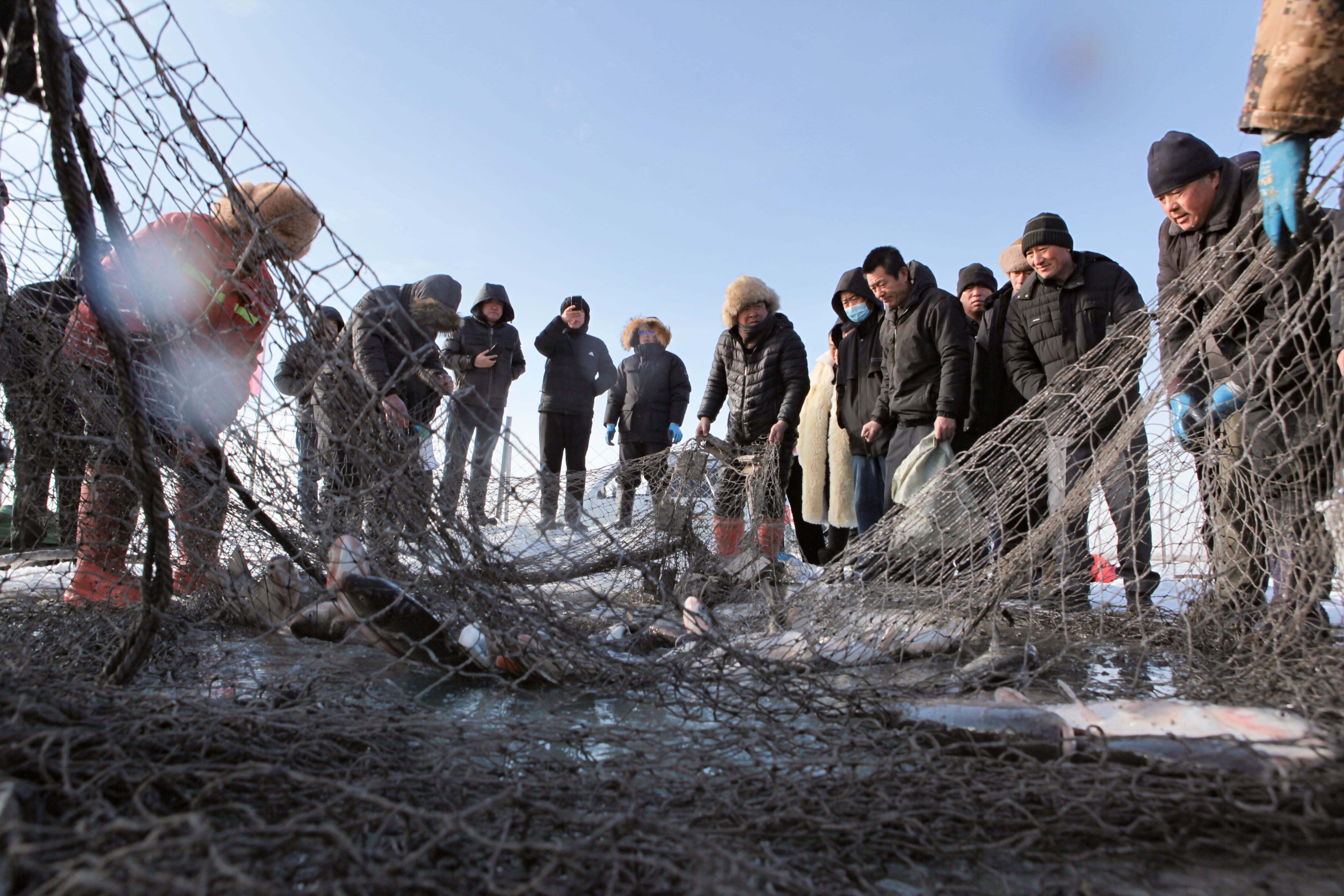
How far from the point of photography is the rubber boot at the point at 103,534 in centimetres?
293

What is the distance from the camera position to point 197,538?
3016mm

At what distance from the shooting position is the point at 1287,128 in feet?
6.72

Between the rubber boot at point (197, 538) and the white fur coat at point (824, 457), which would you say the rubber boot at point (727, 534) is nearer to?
the white fur coat at point (824, 457)

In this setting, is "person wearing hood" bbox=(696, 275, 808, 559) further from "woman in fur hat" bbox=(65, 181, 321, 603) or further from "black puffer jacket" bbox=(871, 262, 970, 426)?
"woman in fur hat" bbox=(65, 181, 321, 603)

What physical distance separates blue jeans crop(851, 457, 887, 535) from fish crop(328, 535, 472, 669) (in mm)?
3114

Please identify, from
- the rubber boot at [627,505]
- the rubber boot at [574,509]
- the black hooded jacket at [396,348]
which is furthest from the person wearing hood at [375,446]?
the rubber boot at [627,505]

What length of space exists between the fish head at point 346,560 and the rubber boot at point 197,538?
2.52 ft

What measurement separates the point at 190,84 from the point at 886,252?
3.58 meters

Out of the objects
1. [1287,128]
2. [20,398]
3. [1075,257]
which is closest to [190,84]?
[20,398]

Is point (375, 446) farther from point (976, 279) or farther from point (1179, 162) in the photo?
point (976, 279)

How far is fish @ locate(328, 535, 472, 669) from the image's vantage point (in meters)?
2.03

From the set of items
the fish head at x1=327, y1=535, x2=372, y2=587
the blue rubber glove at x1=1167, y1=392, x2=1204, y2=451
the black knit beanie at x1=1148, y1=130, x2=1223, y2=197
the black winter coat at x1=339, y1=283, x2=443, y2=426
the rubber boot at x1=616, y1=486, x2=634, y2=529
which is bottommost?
the fish head at x1=327, y1=535, x2=372, y2=587

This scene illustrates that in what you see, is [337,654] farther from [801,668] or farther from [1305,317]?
[1305,317]

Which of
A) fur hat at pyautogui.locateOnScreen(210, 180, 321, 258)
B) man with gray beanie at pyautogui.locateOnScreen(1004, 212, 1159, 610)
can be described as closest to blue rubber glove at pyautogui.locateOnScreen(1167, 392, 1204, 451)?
man with gray beanie at pyautogui.locateOnScreen(1004, 212, 1159, 610)
